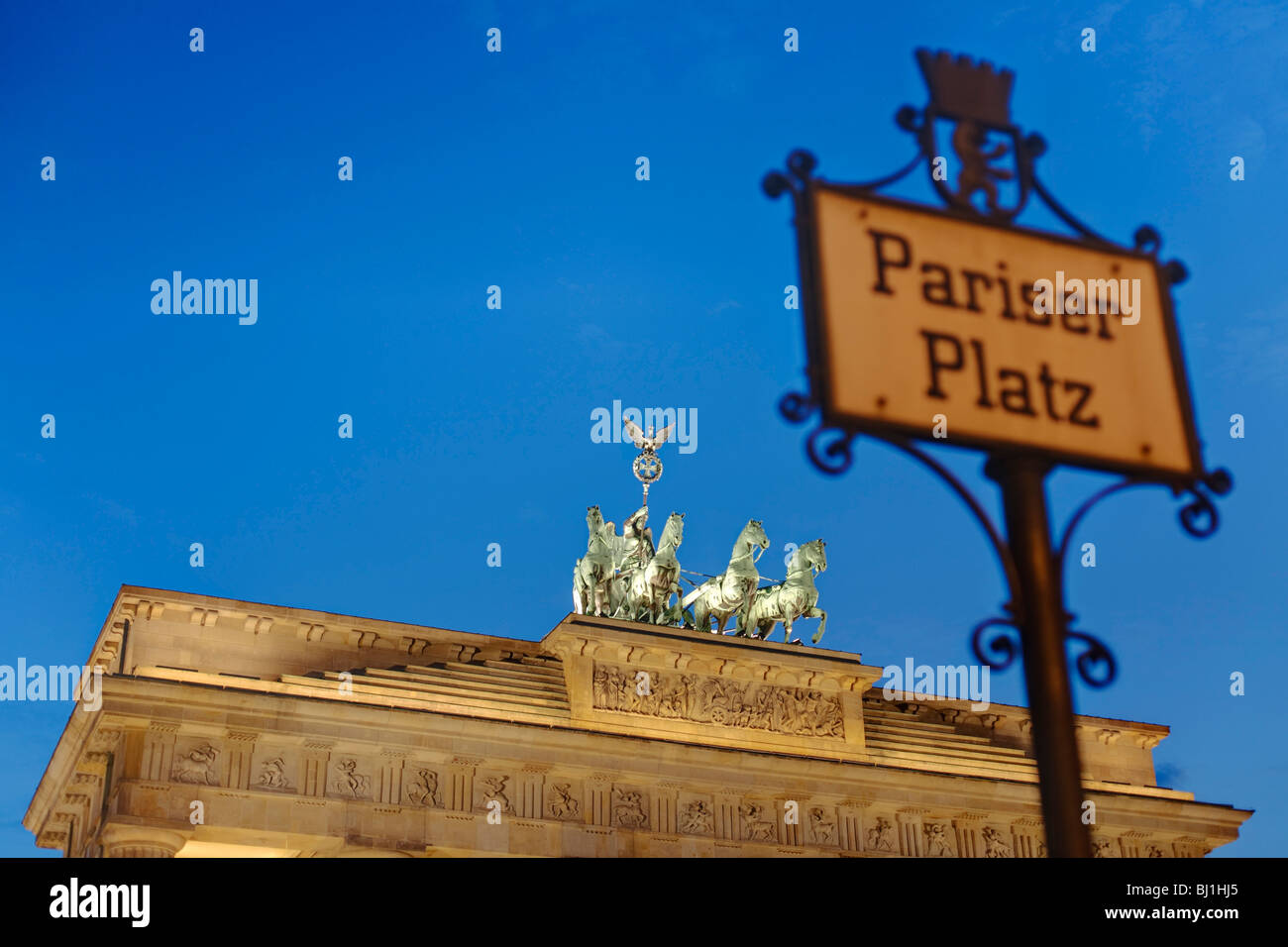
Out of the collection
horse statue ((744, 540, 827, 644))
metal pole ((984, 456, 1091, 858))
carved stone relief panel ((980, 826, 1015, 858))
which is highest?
horse statue ((744, 540, 827, 644))

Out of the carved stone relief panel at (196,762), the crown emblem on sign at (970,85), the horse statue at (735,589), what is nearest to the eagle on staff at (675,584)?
the horse statue at (735,589)

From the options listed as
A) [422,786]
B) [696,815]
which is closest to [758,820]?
[696,815]

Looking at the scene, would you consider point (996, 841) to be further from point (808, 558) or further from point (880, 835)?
point (808, 558)

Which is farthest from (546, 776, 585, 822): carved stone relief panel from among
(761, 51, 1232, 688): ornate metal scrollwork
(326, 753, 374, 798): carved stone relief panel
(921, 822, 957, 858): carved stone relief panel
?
(761, 51, 1232, 688): ornate metal scrollwork

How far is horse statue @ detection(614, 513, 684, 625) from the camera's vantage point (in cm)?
3158

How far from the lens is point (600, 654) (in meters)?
30.7

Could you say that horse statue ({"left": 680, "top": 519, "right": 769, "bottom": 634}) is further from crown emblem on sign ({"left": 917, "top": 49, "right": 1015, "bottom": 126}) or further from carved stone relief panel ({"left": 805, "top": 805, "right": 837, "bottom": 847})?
crown emblem on sign ({"left": 917, "top": 49, "right": 1015, "bottom": 126})

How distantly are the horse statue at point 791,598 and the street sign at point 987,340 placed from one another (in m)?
28.2

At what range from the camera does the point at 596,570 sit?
3141 cm

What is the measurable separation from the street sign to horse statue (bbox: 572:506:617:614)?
27220 mm

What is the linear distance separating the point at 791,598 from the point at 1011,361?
28.7 m

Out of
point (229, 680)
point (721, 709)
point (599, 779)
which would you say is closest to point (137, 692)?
point (229, 680)
